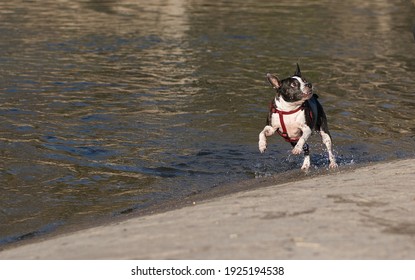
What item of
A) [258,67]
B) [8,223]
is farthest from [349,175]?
[258,67]

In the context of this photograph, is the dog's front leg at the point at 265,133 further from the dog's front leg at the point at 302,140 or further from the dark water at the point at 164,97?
the dark water at the point at 164,97

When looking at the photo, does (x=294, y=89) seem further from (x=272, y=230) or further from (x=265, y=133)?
(x=272, y=230)

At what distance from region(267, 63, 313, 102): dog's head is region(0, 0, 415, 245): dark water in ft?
4.59

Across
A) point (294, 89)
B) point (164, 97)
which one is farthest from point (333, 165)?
point (164, 97)

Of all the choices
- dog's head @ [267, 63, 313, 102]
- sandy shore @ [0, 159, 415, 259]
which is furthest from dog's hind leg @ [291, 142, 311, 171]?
sandy shore @ [0, 159, 415, 259]

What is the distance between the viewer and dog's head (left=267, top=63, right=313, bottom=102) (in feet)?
41.0

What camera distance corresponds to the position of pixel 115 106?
18078mm

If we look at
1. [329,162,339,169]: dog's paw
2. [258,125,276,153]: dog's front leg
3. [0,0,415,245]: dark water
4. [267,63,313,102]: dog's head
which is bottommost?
[0,0,415,245]: dark water

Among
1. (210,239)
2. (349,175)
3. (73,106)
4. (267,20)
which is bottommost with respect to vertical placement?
(267,20)

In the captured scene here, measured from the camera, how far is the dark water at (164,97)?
13.0 m

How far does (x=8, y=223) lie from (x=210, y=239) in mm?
3902

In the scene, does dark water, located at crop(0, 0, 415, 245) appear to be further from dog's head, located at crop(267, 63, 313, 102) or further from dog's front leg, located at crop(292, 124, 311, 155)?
dog's head, located at crop(267, 63, 313, 102)

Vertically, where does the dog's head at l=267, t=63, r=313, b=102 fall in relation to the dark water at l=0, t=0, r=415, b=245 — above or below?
above

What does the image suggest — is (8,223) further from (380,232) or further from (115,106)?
(115,106)
